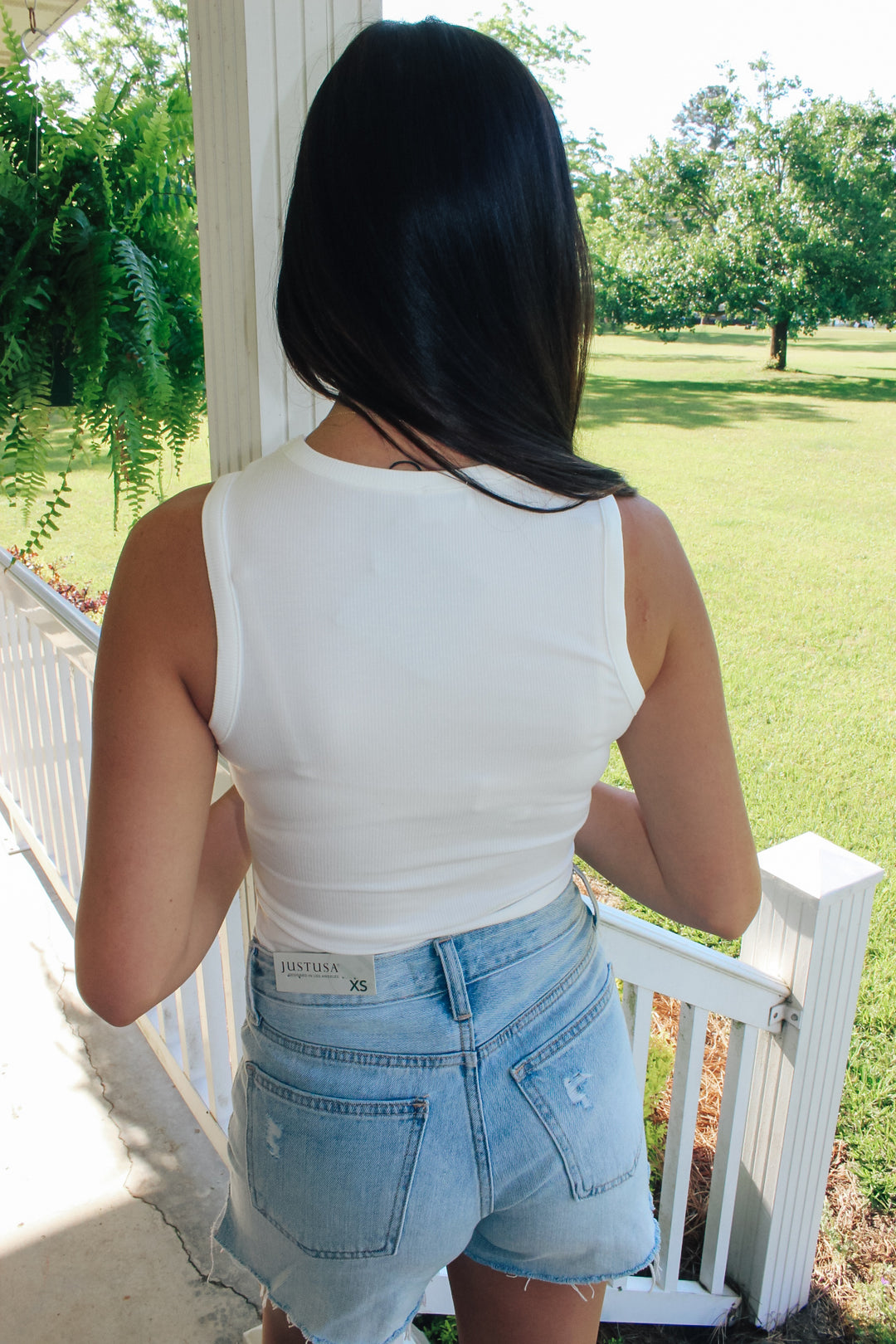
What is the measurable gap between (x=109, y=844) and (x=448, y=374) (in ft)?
1.06

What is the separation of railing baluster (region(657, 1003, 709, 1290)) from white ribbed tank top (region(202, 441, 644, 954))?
31.4 inches

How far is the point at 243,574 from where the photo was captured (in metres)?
0.49

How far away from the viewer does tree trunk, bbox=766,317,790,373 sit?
695 centimetres

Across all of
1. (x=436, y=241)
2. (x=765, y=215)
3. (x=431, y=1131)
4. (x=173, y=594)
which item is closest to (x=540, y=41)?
(x=765, y=215)

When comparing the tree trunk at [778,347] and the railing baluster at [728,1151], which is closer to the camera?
the railing baluster at [728,1151]

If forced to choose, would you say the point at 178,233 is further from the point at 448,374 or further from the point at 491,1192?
the point at 491,1192

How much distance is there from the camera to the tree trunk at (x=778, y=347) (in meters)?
6.95

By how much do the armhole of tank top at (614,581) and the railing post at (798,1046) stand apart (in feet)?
2.78

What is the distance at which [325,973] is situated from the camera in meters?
0.58

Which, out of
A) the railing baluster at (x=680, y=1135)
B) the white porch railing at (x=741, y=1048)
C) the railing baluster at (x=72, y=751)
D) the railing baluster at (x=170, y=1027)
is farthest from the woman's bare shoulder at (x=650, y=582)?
the railing baluster at (x=72, y=751)

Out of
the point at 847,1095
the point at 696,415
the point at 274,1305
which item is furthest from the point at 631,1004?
the point at 696,415

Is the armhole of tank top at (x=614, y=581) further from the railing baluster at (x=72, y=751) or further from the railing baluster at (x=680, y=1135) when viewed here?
the railing baluster at (x=72, y=751)

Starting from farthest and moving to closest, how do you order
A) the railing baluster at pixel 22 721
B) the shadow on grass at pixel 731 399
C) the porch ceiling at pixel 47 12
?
the shadow on grass at pixel 731 399
the railing baluster at pixel 22 721
the porch ceiling at pixel 47 12

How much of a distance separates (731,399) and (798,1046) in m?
6.27
